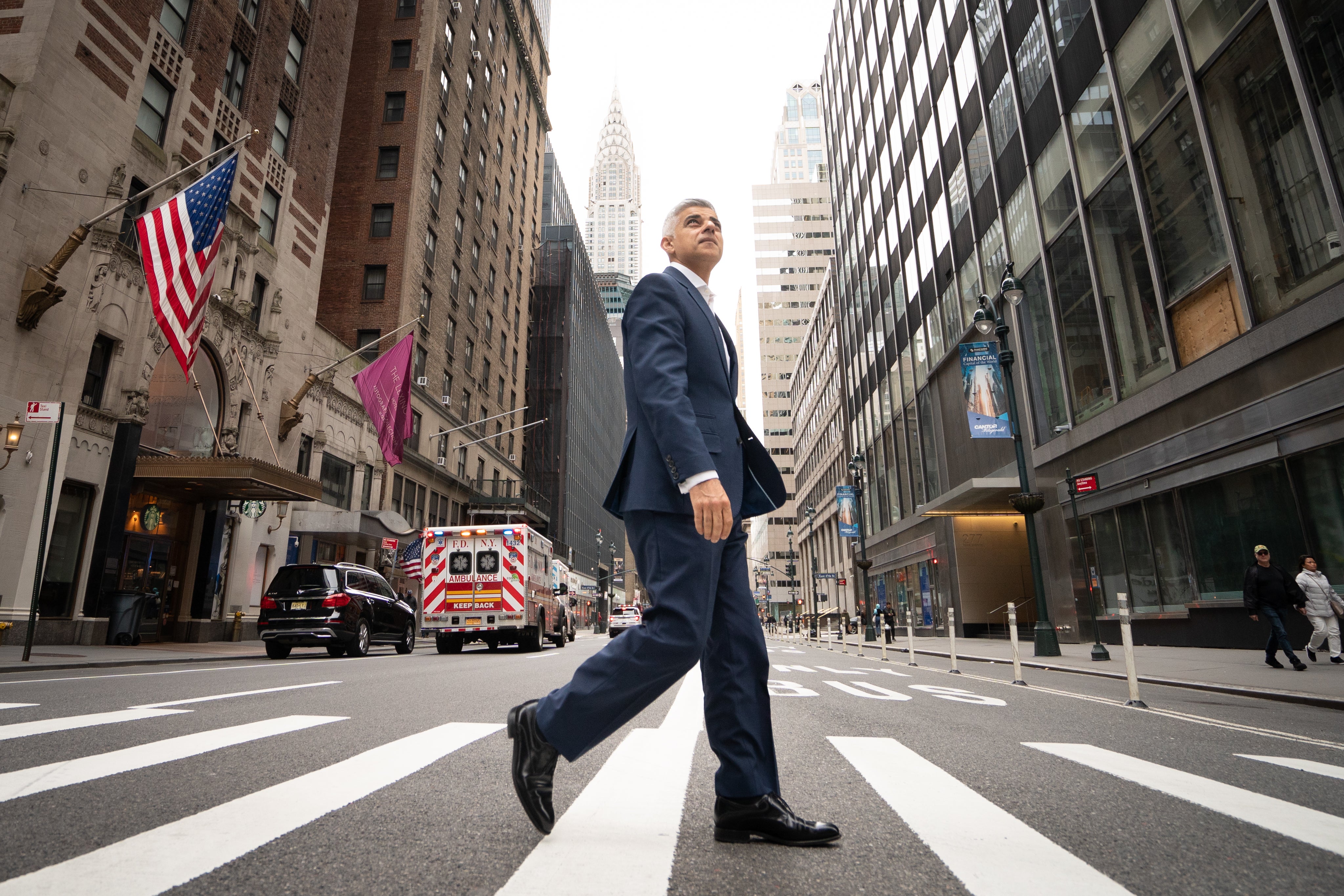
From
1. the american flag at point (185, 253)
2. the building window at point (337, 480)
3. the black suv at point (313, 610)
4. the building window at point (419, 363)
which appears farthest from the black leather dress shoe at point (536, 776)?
the building window at point (419, 363)

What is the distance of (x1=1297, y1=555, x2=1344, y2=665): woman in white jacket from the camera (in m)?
10.6

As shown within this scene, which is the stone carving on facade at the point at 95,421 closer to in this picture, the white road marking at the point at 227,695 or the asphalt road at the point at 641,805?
the white road marking at the point at 227,695

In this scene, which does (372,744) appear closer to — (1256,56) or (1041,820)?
(1041,820)

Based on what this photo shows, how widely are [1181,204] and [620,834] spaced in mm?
18080

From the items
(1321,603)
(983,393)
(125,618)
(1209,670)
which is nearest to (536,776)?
(1209,670)

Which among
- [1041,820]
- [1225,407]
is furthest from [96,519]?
[1225,407]

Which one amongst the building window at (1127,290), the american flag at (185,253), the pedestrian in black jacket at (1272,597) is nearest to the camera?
the pedestrian in black jacket at (1272,597)

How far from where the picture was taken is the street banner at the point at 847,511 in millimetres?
36406

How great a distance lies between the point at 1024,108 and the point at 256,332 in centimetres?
2427

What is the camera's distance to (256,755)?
383 centimetres

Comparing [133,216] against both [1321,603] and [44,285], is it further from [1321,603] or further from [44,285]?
[1321,603]

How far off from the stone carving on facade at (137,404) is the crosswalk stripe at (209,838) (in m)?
18.0

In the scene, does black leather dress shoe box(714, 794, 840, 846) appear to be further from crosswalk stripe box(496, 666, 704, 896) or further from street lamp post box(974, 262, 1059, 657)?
street lamp post box(974, 262, 1059, 657)

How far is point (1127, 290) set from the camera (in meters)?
17.8
